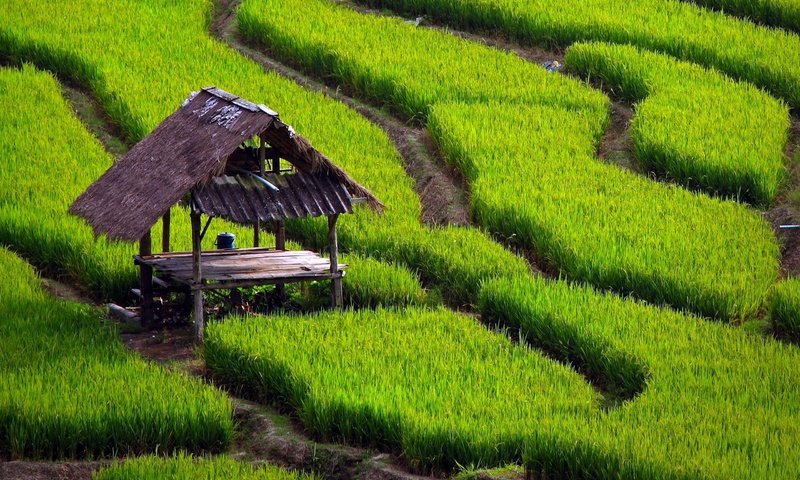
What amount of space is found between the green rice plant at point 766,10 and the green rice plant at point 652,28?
0.41 meters

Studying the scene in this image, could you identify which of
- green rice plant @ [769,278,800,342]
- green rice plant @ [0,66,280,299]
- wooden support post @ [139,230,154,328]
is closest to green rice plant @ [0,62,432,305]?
green rice plant @ [0,66,280,299]

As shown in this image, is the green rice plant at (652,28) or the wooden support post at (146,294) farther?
the green rice plant at (652,28)

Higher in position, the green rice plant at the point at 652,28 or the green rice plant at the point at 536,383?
the green rice plant at the point at 652,28

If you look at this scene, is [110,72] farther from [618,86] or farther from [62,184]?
[618,86]

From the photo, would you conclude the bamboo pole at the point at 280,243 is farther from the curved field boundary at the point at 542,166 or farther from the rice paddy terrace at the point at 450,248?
the curved field boundary at the point at 542,166

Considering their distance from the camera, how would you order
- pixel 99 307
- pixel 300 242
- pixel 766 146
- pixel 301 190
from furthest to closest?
pixel 766 146, pixel 300 242, pixel 99 307, pixel 301 190

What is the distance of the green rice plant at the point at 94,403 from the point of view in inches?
305

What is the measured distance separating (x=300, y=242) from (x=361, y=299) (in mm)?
1520

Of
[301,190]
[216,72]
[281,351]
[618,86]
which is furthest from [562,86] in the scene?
[281,351]

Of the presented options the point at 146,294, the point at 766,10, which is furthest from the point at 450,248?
the point at 766,10

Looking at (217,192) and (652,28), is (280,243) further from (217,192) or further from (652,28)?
(652,28)

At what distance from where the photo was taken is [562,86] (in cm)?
1506

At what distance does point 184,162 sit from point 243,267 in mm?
931

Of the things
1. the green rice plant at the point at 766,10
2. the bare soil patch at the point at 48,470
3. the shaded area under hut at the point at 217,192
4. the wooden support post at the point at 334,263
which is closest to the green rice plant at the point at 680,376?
the wooden support post at the point at 334,263
